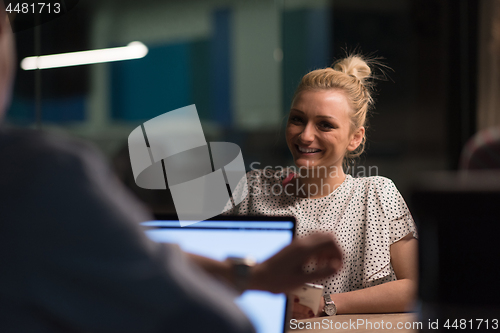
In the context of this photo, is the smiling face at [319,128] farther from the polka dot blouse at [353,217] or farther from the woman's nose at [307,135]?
the polka dot blouse at [353,217]

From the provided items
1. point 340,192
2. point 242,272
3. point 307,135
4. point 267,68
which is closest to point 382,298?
point 340,192

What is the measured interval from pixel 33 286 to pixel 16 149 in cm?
9

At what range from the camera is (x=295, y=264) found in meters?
0.43

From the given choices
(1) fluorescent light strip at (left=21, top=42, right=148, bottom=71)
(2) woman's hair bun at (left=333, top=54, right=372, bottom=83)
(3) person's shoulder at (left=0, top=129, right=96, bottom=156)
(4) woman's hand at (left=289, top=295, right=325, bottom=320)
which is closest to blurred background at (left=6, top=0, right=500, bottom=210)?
(1) fluorescent light strip at (left=21, top=42, right=148, bottom=71)

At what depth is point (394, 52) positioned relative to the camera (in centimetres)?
288

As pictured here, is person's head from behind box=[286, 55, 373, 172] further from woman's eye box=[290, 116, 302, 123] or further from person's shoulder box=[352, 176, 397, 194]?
person's shoulder box=[352, 176, 397, 194]

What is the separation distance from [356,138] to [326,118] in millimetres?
184

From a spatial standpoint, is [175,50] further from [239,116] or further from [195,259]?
[195,259]

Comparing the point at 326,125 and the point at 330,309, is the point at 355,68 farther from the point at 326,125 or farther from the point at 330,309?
the point at 330,309

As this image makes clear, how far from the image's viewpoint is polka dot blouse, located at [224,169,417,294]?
144 cm

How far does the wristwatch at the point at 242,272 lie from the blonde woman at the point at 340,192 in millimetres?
984

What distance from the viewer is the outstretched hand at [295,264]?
429 millimetres

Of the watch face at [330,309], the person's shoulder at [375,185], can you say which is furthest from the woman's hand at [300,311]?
the person's shoulder at [375,185]

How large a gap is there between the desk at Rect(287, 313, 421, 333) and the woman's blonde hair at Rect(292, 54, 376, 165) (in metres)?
0.78
